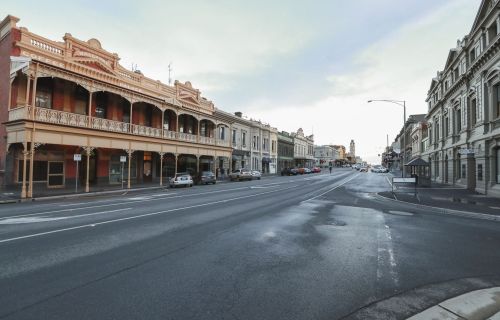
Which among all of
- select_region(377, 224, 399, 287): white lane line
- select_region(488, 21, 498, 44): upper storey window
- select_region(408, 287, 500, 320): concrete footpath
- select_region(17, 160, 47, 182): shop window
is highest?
select_region(488, 21, 498, 44): upper storey window

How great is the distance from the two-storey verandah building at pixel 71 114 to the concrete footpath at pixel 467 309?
2102 centimetres

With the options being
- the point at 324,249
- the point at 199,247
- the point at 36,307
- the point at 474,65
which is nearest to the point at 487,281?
the point at 324,249

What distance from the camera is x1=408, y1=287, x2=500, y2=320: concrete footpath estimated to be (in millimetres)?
3727

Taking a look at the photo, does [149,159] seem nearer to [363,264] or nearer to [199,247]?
[199,247]

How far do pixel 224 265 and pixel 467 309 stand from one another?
12.5 feet

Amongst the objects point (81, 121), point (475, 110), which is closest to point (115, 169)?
point (81, 121)

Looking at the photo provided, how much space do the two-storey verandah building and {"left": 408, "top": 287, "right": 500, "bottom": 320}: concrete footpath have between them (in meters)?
21.0

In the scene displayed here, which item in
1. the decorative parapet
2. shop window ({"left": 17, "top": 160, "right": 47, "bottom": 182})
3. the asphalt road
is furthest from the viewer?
shop window ({"left": 17, "top": 160, "right": 47, "bottom": 182})

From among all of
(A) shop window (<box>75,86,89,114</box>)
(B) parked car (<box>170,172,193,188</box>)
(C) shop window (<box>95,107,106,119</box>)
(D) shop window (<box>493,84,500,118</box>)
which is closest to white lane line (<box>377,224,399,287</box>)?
(D) shop window (<box>493,84,500,118</box>)

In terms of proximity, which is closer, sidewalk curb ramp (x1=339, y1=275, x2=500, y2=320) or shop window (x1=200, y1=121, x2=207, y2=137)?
sidewalk curb ramp (x1=339, y1=275, x2=500, y2=320)

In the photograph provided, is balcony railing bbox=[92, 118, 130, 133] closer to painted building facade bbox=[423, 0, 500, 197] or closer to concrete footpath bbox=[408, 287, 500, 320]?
concrete footpath bbox=[408, 287, 500, 320]

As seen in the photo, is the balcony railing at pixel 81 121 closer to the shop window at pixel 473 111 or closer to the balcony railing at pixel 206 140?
the balcony railing at pixel 206 140

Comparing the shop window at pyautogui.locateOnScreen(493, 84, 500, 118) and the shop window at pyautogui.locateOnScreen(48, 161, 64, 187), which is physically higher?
the shop window at pyautogui.locateOnScreen(493, 84, 500, 118)

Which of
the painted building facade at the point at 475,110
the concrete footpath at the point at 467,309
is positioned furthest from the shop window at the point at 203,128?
the concrete footpath at the point at 467,309
